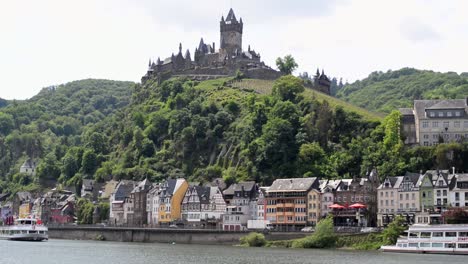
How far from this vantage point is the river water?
69.6 metres

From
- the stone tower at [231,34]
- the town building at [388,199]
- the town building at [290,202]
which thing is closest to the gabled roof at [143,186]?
the town building at [290,202]

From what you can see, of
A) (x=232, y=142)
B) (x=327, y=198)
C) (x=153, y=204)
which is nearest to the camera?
(x=327, y=198)

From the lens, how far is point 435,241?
8206cm

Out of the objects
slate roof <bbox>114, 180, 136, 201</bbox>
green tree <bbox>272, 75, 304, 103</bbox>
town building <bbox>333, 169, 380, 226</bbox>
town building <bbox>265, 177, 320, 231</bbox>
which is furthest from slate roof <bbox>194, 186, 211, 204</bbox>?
green tree <bbox>272, 75, 304, 103</bbox>

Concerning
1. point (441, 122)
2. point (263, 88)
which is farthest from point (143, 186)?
point (441, 122)

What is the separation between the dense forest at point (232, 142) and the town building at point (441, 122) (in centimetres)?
348

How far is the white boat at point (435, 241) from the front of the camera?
8044cm

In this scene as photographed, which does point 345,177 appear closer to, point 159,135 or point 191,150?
point 191,150

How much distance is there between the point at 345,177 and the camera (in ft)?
362

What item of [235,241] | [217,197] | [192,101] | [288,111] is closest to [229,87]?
[192,101]

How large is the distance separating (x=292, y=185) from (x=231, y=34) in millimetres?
91194

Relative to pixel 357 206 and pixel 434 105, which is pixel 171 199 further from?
pixel 434 105

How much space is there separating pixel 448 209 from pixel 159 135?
77326mm

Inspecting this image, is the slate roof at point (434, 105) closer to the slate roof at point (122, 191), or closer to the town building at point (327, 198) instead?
the town building at point (327, 198)
